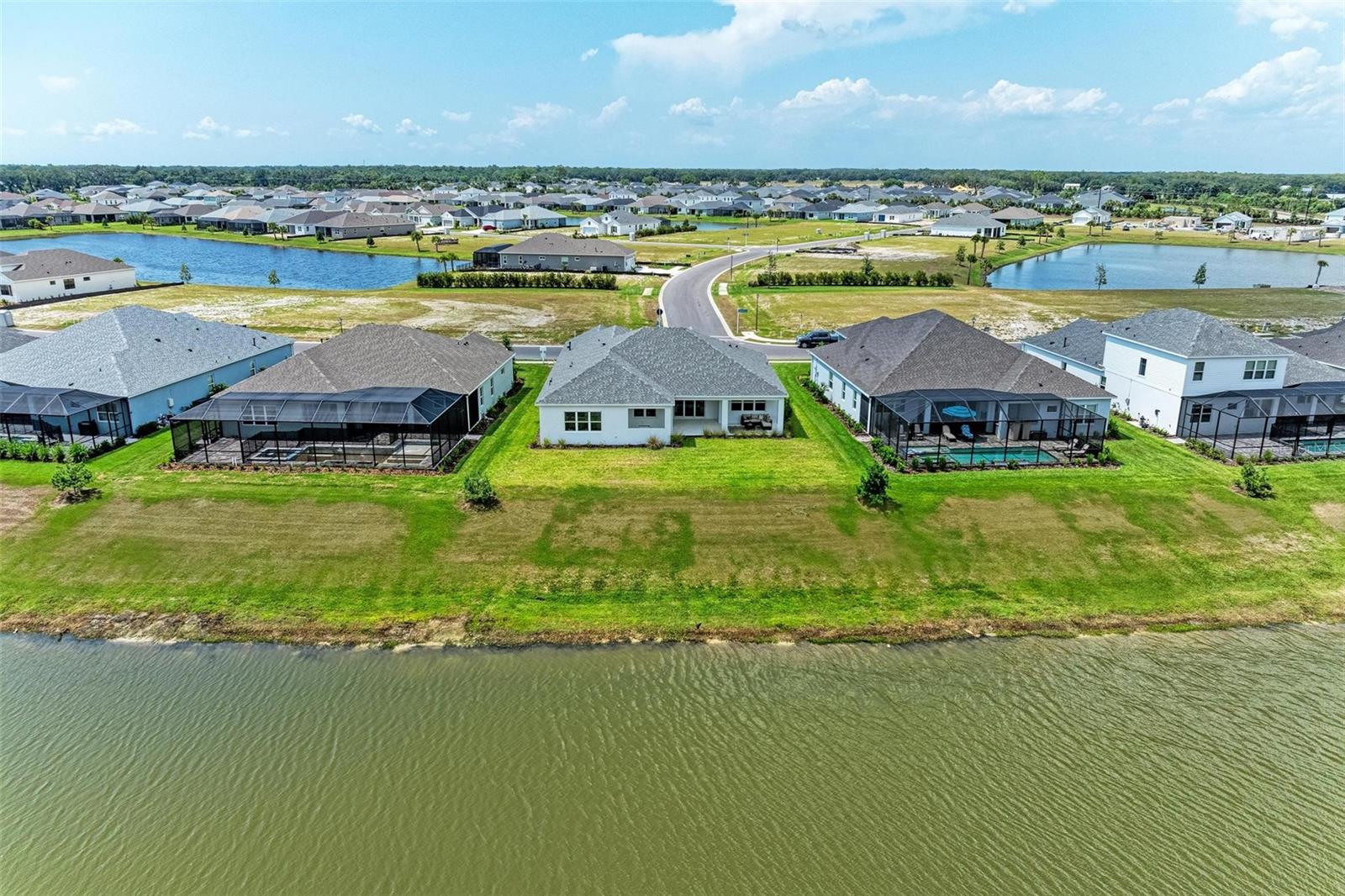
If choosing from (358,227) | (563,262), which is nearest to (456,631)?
(563,262)

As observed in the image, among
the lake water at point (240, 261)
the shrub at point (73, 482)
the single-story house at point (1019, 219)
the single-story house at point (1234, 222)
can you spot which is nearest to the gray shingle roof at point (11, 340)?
the shrub at point (73, 482)

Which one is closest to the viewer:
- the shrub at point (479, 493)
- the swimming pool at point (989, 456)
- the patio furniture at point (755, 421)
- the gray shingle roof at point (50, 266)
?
the shrub at point (479, 493)

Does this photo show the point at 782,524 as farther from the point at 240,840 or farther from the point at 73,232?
the point at 73,232

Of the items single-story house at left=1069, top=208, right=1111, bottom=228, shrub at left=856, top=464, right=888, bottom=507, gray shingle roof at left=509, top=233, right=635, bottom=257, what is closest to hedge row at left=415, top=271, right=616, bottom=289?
gray shingle roof at left=509, top=233, right=635, bottom=257

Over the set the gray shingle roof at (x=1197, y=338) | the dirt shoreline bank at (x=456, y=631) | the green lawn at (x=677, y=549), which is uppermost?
the gray shingle roof at (x=1197, y=338)

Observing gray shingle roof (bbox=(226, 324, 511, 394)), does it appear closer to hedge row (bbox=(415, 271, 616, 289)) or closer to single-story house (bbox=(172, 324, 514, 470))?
single-story house (bbox=(172, 324, 514, 470))

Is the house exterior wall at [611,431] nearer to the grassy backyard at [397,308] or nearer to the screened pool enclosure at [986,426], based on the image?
the screened pool enclosure at [986,426]

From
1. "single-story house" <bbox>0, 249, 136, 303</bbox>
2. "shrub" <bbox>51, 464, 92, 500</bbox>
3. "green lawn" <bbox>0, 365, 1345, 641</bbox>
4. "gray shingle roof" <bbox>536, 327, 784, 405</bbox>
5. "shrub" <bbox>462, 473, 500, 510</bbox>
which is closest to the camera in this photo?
"green lawn" <bbox>0, 365, 1345, 641</bbox>

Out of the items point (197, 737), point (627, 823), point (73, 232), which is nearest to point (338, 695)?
point (197, 737)
